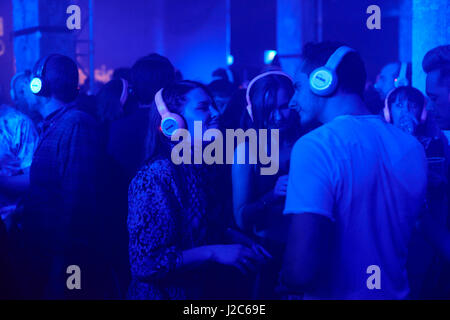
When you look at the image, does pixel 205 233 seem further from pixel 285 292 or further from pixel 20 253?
pixel 20 253

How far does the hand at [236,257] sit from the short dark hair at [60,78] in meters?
1.27

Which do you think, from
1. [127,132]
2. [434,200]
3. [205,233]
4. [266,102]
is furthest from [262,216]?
[127,132]

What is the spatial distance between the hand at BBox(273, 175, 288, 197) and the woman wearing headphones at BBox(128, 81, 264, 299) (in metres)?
0.26

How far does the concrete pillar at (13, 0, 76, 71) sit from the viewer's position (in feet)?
19.9

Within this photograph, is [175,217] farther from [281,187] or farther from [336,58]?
[336,58]

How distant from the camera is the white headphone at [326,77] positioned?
5.86 feet

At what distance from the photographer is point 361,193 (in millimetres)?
1722

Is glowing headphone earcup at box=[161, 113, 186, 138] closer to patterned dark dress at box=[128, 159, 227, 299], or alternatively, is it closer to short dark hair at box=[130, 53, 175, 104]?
patterned dark dress at box=[128, 159, 227, 299]

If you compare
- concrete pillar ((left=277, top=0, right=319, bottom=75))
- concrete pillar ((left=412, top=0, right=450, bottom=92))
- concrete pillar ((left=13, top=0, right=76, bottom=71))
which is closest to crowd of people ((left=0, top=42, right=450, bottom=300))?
concrete pillar ((left=412, top=0, right=450, bottom=92))

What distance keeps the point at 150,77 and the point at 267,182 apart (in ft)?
4.09

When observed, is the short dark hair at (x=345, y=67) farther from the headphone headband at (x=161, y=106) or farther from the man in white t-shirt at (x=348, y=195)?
the headphone headband at (x=161, y=106)

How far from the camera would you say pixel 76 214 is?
8.86 ft

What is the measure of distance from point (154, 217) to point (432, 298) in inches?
55.1

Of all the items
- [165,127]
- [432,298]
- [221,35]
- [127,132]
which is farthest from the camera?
[221,35]
